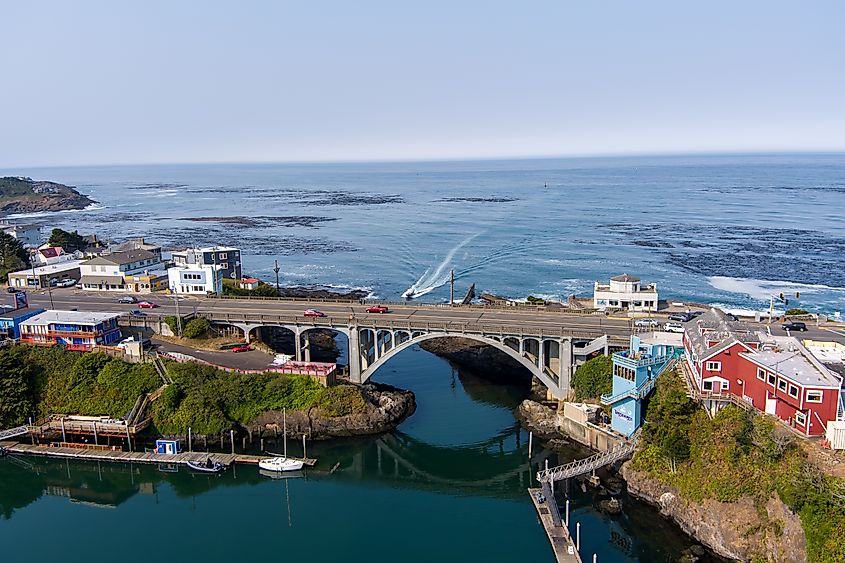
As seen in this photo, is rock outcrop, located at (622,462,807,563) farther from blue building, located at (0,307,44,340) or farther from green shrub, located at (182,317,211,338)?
blue building, located at (0,307,44,340)

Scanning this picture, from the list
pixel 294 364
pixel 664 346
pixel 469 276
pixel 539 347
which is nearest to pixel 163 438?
pixel 294 364

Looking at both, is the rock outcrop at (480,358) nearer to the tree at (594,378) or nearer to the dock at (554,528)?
the tree at (594,378)

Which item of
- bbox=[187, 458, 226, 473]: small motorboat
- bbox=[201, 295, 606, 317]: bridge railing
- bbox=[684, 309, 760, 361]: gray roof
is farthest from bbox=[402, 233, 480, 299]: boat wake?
bbox=[684, 309, 760, 361]: gray roof

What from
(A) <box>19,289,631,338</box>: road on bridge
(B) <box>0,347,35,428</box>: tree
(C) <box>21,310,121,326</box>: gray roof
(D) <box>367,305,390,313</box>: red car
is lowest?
(B) <box>0,347,35,428</box>: tree

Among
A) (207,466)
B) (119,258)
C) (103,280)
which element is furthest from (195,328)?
(119,258)

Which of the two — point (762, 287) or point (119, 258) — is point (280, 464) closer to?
point (119, 258)

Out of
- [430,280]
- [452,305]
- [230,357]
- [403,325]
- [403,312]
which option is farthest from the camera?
[430,280]

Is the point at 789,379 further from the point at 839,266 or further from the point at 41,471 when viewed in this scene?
the point at 839,266
